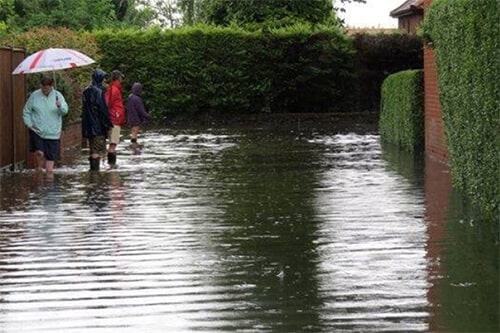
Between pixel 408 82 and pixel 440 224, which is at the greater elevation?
pixel 408 82

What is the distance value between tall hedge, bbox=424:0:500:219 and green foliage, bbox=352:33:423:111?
25493 millimetres

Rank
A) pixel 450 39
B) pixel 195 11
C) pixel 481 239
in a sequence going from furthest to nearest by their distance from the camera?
pixel 195 11 < pixel 450 39 < pixel 481 239

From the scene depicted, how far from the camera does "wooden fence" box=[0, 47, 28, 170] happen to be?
1862cm

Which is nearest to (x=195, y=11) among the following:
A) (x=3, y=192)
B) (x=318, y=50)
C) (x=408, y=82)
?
(x=318, y=50)

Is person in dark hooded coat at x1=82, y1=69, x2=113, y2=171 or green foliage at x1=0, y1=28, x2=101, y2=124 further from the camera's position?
green foliage at x1=0, y1=28, x2=101, y2=124

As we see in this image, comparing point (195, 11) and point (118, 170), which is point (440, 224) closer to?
point (118, 170)

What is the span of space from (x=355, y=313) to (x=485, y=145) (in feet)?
13.2

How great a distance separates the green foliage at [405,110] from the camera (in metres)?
22.2

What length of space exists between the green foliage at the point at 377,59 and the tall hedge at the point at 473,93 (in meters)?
25.5

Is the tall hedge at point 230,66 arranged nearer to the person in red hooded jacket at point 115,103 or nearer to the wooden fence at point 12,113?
the person in red hooded jacket at point 115,103

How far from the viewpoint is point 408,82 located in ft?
74.5

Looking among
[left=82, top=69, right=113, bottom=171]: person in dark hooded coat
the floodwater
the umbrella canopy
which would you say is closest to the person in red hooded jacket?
[left=82, top=69, right=113, bottom=171]: person in dark hooded coat

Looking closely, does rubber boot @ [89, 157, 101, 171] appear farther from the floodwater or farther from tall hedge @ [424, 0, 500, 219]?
tall hedge @ [424, 0, 500, 219]

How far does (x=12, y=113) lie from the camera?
63.2 feet
